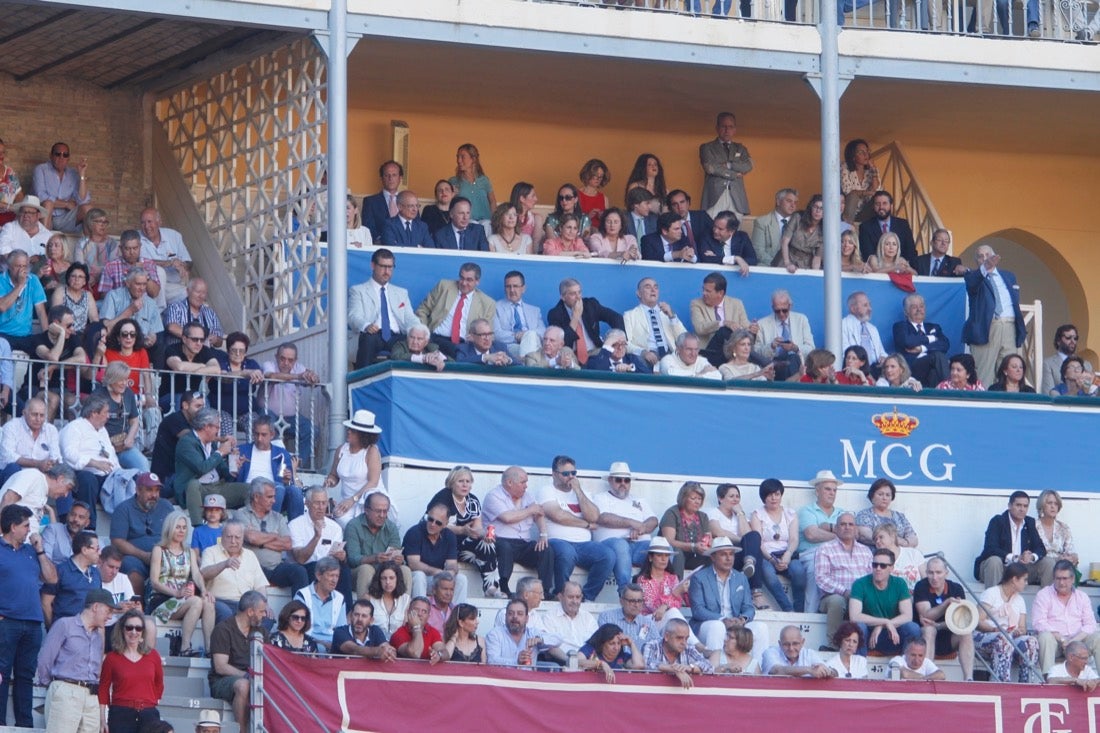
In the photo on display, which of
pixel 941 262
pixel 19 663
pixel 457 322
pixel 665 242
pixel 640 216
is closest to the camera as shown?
pixel 19 663

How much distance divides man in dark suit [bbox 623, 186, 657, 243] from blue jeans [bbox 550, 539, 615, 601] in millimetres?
4615

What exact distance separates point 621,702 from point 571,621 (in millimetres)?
1531

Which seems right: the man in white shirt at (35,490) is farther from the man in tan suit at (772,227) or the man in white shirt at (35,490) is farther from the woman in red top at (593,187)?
the man in tan suit at (772,227)

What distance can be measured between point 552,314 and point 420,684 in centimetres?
583

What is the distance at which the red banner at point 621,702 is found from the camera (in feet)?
46.2

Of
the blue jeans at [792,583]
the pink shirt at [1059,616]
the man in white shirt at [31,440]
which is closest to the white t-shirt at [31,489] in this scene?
the man in white shirt at [31,440]

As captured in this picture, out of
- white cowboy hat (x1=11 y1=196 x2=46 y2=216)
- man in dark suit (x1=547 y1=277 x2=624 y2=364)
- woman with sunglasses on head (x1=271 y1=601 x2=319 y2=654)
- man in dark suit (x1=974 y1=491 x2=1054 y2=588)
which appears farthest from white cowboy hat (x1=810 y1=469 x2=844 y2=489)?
white cowboy hat (x1=11 y1=196 x2=46 y2=216)

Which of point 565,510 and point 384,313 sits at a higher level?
point 384,313

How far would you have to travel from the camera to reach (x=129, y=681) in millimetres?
13852

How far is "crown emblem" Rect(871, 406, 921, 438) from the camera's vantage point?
1919 cm

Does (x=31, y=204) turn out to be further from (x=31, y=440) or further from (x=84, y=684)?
(x=84, y=684)

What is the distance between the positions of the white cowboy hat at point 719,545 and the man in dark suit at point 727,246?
4.08 metres

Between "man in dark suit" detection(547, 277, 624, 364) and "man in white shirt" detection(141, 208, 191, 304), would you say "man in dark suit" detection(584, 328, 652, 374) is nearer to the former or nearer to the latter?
"man in dark suit" detection(547, 277, 624, 364)

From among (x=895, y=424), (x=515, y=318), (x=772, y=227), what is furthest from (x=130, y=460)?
(x=772, y=227)
